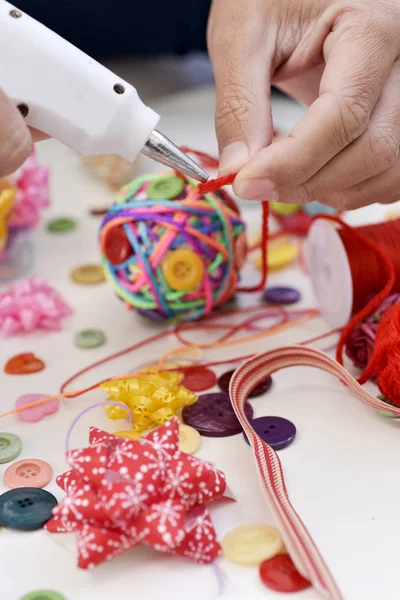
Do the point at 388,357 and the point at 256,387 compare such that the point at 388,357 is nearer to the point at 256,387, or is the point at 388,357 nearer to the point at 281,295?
the point at 256,387

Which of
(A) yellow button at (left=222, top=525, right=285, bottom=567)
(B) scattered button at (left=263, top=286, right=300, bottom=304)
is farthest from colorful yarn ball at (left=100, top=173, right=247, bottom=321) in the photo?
(A) yellow button at (left=222, top=525, right=285, bottom=567)

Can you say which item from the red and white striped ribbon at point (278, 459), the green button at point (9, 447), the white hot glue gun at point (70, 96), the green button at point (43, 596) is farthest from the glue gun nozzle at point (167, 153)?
the green button at point (43, 596)

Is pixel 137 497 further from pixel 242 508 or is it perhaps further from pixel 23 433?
pixel 23 433

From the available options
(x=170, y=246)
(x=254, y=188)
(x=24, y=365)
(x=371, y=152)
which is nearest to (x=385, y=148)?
(x=371, y=152)

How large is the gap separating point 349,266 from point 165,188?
0.29m

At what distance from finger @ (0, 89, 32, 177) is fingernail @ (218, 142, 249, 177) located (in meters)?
0.23

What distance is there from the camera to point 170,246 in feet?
3.72

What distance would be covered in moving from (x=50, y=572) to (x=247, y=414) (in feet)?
1.04

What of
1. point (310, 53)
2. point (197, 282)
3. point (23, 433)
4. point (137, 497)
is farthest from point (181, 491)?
point (310, 53)

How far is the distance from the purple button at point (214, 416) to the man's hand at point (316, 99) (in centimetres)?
26

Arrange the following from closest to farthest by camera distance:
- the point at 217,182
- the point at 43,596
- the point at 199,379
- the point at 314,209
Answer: the point at 43,596
the point at 217,182
the point at 199,379
the point at 314,209

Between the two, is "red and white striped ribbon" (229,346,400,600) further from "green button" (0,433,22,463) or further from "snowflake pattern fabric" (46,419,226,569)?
"green button" (0,433,22,463)

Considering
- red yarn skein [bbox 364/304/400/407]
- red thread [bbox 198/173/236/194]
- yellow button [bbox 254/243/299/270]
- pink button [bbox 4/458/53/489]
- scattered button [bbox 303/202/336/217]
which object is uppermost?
red thread [bbox 198/173/236/194]

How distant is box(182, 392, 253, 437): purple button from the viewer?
0.95 meters
